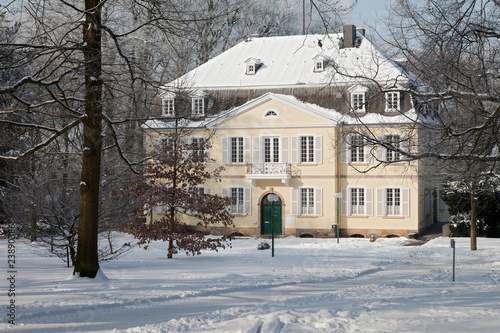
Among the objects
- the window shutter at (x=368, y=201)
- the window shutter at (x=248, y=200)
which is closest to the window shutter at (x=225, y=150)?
the window shutter at (x=248, y=200)

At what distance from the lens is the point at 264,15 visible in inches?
A: 1836

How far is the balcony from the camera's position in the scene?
114ft

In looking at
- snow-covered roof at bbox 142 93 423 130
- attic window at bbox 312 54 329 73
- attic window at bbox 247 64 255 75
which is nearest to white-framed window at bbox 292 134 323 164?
snow-covered roof at bbox 142 93 423 130

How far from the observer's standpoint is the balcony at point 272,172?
34.8 m

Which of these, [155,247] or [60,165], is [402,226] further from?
[60,165]

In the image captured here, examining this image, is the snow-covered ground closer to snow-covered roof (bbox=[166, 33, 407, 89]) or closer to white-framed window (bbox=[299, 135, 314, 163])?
white-framed window (bbox=[299, 135, 314, 163])

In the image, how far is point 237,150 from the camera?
35969 mm

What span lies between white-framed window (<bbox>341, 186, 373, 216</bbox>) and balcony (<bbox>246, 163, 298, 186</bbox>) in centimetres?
295

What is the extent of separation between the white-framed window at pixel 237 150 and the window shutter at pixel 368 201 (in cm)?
702

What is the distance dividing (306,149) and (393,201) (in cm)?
534

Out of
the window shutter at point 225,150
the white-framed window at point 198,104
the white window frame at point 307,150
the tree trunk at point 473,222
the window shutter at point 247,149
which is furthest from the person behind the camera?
the white-framed window at point 198,104

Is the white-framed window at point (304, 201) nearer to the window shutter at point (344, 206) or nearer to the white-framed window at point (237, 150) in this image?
the window shutter at point (344, 206)

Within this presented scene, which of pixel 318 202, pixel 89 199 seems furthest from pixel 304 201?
pixel 89 199

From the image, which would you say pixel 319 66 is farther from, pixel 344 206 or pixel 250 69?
pixel 344 206
